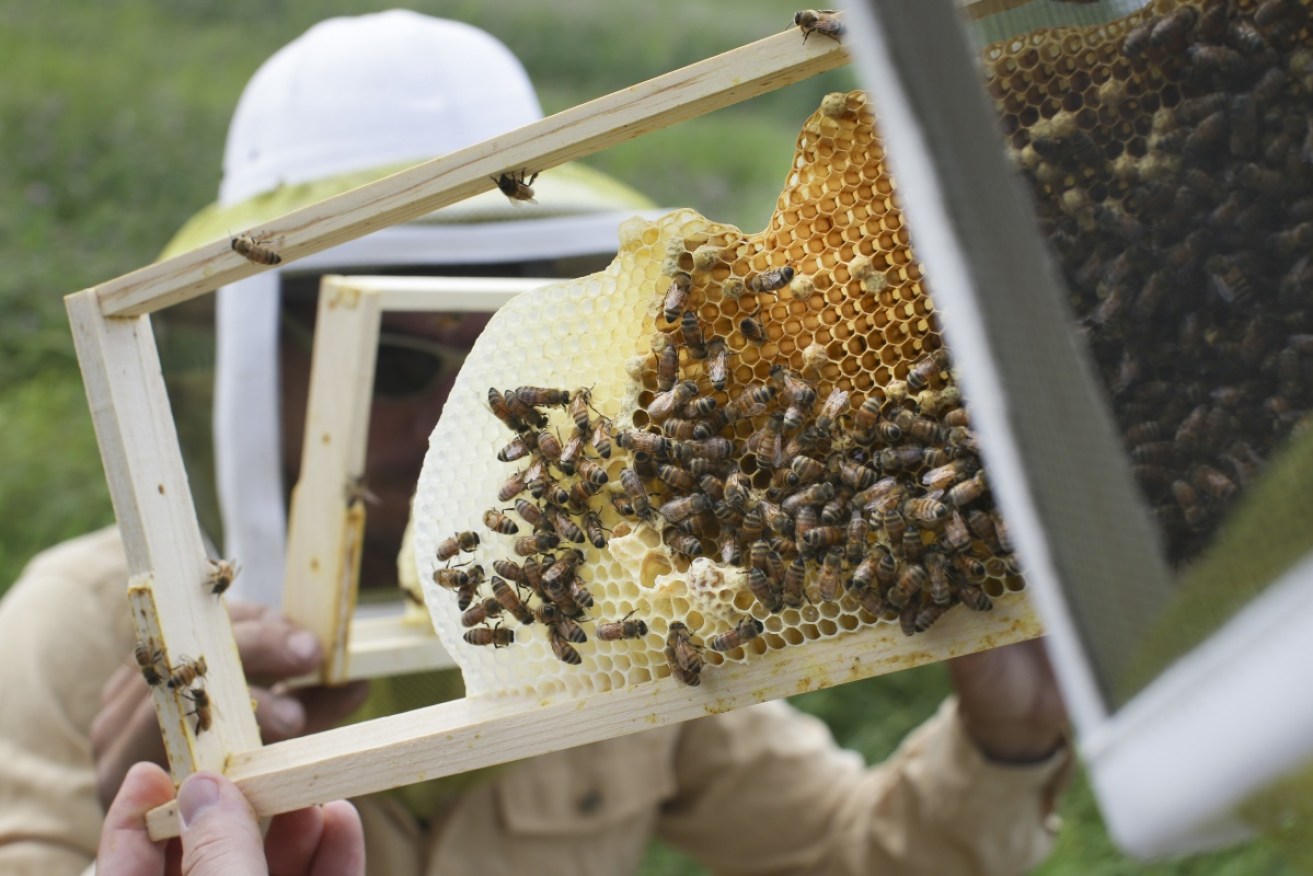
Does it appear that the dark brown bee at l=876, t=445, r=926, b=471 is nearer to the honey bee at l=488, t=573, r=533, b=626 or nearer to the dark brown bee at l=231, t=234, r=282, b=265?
the honey bee at l=488, t=573, r=533, b=626

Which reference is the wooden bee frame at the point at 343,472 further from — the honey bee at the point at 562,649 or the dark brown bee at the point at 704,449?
the dark brown bee at the point at 704,449

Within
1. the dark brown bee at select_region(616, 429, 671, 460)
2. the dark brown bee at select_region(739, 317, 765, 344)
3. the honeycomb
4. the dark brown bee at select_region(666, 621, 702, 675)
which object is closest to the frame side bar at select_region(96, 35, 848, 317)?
the honeycomb

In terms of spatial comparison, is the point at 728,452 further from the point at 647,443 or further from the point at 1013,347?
the point at 1013,347

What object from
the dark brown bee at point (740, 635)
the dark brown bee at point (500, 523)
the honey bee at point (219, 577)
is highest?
the honey bee at point (219, 577)

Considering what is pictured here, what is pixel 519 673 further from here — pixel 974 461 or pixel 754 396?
pixel 974 461

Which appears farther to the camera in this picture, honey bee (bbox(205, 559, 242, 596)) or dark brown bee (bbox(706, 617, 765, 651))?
honey bee (bbox(205, 559, 242, 596))

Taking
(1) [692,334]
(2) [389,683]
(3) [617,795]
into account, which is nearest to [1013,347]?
(1) [692,334]

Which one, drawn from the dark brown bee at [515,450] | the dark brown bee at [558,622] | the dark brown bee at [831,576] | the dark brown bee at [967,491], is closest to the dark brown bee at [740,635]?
the dark brown bee at [831,576]
